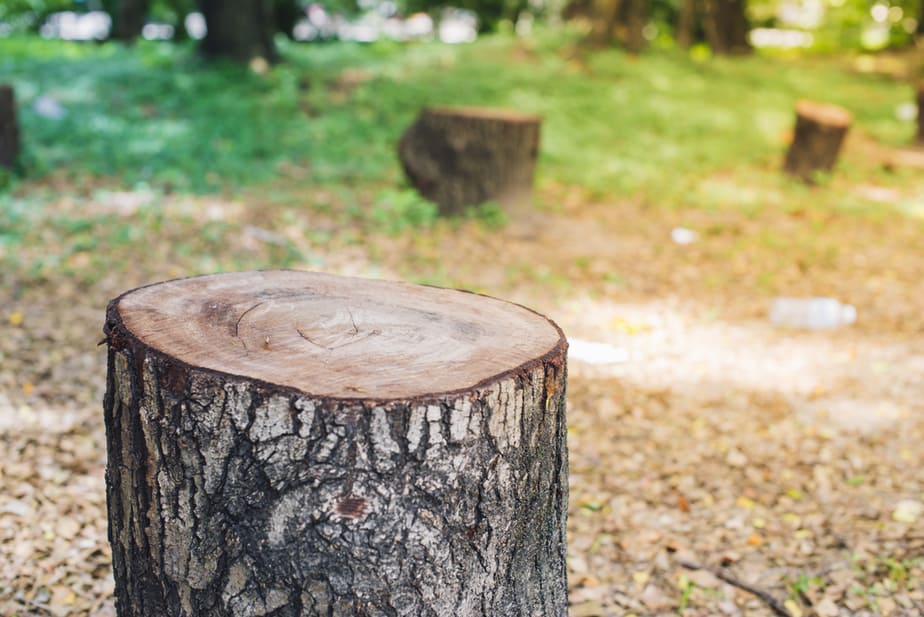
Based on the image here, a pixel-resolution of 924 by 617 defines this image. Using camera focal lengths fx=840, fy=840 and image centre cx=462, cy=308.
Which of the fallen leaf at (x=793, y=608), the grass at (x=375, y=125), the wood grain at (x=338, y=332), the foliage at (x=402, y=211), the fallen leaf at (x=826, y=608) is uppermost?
the wood grain at (x=338, y=332)

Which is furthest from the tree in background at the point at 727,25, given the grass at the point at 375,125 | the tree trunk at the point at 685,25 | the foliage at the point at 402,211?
the foliage at the point at 402,211

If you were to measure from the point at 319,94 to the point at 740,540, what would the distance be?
786cm

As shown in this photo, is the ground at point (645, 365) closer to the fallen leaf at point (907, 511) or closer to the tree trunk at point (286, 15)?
the fallen leaf at point (907, 511)

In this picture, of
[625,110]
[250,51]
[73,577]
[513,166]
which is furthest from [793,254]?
[250,51]

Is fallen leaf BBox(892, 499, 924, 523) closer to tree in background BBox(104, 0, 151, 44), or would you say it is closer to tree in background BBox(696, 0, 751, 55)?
tree in background BBox(696, 0, 751, 55)

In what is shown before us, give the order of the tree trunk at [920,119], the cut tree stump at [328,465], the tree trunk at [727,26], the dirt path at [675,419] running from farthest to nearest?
1. the tree trunk at [727,26]
2. the tree trunk at [920,119]
3. the dirt path at [675,419]
4. the cut tree stump at [328,465]

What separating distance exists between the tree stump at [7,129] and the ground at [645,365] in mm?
346

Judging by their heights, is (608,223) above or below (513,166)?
below

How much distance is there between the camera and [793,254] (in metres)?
6.57

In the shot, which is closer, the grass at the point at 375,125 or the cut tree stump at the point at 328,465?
the cut tree stump at the point at 328,465

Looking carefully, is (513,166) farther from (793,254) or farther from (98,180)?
(98,180)

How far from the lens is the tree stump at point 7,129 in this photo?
6.71 meters

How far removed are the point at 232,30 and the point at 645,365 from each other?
7.87m

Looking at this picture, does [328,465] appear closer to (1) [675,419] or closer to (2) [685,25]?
(1) [675,419]
